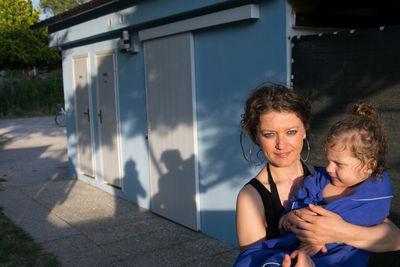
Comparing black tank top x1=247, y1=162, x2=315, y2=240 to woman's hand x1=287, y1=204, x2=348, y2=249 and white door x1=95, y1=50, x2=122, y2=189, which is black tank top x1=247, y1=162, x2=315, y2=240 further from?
white door x1=95, y1=50, x2=122, y2=189

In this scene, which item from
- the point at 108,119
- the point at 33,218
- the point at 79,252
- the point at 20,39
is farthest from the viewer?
the point at 20,39

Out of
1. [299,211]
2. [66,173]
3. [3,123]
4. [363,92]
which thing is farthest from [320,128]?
[3,123]

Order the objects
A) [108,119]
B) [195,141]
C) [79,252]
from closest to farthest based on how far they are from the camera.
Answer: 1. [79,252]
2. [195,141]
3. [108,119]

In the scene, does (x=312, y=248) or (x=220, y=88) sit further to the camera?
(x=220, y=88)

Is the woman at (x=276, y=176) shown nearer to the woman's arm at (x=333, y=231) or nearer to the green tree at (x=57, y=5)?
the woman's arm at (x=333, y=231)

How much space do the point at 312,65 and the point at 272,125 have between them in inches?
84.4

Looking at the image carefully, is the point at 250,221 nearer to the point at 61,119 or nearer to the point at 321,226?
the point at 321,226

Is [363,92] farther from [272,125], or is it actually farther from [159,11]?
[159,11]

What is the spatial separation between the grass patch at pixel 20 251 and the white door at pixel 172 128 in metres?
1.79

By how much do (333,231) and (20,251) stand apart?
4438 mm

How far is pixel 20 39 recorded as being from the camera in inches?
856

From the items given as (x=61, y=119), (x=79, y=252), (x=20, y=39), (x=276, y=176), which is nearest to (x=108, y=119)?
(x=79, y=252)

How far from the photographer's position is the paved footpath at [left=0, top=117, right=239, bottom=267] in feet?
16.4

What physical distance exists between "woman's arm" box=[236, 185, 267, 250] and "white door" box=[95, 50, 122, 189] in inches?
230
